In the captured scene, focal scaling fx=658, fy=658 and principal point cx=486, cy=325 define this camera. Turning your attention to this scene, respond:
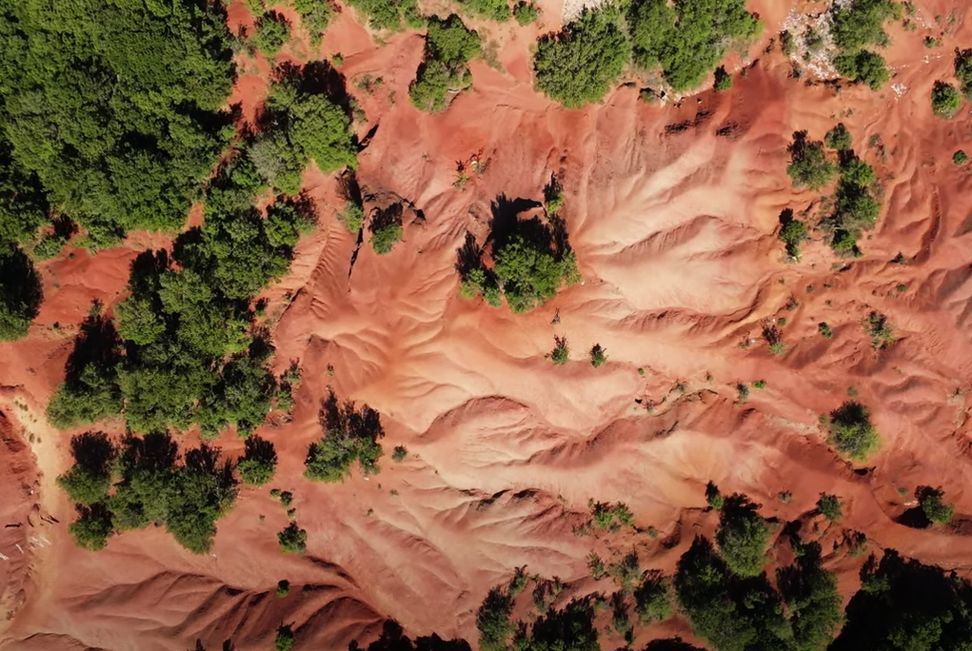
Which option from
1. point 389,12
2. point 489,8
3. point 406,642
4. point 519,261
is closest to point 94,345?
point 519,261

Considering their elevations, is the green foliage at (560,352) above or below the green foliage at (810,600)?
above

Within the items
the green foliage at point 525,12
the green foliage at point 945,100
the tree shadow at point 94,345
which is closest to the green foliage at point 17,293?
the tree shadow at point 94,345

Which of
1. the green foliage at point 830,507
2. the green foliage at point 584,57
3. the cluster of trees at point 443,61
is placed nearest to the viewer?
the green foliage at point 584,57

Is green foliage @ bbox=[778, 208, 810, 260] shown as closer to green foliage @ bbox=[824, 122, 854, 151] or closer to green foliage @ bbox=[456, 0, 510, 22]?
green foliage @ bbox=[824, 122, 854, 151]

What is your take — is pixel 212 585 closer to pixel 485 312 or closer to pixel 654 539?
pixel 485 312

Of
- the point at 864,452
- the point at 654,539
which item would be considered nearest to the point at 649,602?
the point at 654,539

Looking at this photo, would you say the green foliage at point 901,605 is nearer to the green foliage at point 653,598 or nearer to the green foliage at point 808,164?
the green foliage at point 653,598

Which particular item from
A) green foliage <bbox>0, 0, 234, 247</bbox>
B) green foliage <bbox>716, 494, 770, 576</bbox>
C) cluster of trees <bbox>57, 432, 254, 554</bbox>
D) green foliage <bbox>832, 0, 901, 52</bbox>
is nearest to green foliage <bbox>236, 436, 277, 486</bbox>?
cluster of trees <bbox>57, 432, 254, 554</bbox>
